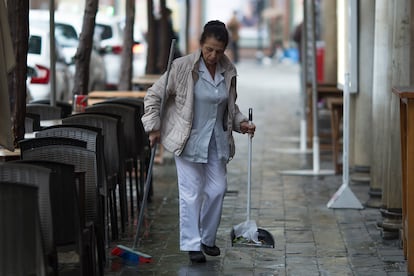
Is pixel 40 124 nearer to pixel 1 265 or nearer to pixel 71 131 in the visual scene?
pixel 71 131

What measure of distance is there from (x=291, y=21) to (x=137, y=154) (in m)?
40.4

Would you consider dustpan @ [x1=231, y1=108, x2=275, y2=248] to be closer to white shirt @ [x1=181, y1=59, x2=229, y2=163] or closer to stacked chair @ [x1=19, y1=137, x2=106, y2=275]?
white shirt @ [x1=181, y1=59, x2=229, y2=163]

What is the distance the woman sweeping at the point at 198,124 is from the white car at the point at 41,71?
10131 millimetres

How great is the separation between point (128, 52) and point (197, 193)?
831 cm

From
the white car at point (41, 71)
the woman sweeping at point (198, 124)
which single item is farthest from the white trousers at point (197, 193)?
the white car at point (41, 71)

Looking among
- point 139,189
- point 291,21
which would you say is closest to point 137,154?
point 139,189

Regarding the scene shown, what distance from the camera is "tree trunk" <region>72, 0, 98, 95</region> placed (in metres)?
14.9

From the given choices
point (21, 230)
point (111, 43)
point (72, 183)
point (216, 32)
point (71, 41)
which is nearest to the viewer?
point (21, 230)

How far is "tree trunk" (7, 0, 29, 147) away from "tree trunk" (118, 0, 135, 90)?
6.53 metres

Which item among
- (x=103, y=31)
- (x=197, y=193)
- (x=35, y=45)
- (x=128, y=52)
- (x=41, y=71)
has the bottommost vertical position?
(x=197, y=193)

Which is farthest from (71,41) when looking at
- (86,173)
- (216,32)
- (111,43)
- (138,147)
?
(86,173)

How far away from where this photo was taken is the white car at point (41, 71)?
20047mm

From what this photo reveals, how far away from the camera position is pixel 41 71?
20188 millimetres

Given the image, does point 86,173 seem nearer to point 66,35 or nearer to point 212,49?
point 212,49
